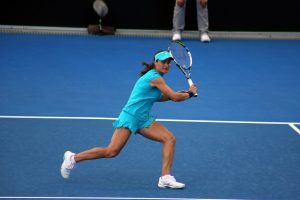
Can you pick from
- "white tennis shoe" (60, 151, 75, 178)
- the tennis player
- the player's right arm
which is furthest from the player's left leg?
"white tennis shoe" (60, 151, 75, 178)

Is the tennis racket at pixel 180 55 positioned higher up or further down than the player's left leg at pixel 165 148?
higher up

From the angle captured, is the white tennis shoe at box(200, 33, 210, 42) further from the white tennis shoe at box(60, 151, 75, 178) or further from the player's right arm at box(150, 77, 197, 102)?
the white tennis shoe at box(60, 151, 75, 178)

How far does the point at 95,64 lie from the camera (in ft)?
40.1

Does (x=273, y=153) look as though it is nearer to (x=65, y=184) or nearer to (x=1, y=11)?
(x=65, y=184)

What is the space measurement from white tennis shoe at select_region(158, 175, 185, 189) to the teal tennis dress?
0.54 meters

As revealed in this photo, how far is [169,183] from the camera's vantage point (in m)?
6.69

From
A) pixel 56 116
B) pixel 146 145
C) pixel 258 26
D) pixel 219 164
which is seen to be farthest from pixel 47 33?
pixel 219 164

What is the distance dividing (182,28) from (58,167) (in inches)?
288

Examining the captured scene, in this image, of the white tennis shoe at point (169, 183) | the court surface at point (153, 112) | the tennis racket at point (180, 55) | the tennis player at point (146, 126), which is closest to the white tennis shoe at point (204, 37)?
the court surface at point (153, 112)

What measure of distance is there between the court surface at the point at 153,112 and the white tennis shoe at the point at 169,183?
0.06 metres

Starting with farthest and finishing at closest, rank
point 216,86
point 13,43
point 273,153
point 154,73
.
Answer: point 13,43 < point 216,86 < point 273,153 < point 154,73

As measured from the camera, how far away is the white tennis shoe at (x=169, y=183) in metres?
6.68

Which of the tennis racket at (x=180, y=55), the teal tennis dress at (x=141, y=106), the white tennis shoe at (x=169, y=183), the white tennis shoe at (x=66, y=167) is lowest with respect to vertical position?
the white tennis shoe at (x=169, y=183)

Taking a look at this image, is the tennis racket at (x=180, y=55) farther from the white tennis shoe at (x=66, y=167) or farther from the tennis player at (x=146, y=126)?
the white tennis shoe at (x=66, y=167)
